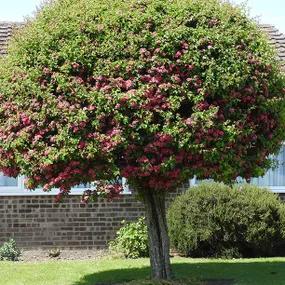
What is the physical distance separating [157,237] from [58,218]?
5.78 m

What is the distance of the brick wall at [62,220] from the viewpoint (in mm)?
16953

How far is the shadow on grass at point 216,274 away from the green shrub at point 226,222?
2.91ft

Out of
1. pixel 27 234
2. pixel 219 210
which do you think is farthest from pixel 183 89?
pixel 27 234

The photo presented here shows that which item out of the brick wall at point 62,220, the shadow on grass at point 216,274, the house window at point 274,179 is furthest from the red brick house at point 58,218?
the shadow on grass at point 216,274

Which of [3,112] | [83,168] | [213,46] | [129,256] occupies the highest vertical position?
[213,46]

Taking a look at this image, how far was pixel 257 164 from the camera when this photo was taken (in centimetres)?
1114

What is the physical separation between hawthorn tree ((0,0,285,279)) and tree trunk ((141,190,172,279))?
2.72ft

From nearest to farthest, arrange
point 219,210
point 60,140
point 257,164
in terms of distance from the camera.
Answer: point 60,140, point 257,164, point 219,210

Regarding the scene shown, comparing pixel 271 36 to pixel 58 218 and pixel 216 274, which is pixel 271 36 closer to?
pixel 58 218

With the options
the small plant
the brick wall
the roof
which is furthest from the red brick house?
the roof

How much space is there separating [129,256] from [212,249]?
157cm

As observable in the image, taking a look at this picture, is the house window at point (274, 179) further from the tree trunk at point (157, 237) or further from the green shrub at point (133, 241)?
the tree trunk at point (157, 237)

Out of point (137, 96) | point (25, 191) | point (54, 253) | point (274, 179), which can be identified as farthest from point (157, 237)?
point (274, 179)

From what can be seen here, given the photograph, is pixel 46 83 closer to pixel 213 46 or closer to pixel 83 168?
pixel 83 168
